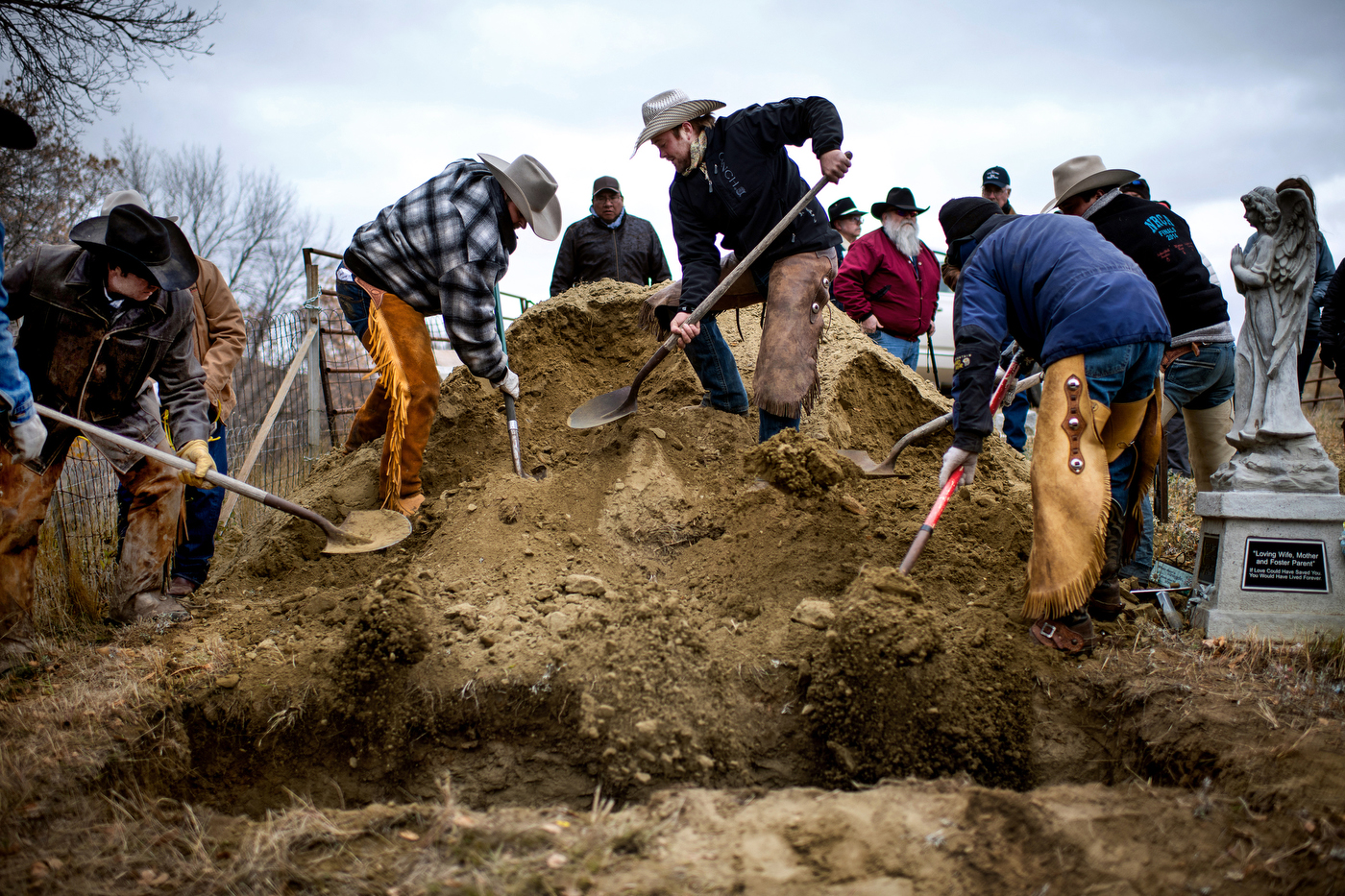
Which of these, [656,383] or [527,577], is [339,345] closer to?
[656,383]

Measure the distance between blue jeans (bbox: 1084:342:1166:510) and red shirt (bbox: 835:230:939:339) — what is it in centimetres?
301

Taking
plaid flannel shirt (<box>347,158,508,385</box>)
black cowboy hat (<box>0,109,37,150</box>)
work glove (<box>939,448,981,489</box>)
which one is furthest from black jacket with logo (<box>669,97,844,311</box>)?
black cowboy hat (<box>0,109,37,150</box>)

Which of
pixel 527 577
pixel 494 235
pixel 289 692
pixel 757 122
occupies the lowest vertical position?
pixel 289 692

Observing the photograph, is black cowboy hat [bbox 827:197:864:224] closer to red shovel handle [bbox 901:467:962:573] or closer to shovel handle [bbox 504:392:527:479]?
shovel handle [bbox 504:392:527:479]

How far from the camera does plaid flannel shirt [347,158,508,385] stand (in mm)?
3607

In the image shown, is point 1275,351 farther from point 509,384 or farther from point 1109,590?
point 509,384

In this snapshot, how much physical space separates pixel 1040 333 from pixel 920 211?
2.96 meters

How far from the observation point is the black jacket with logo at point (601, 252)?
20.6 ft

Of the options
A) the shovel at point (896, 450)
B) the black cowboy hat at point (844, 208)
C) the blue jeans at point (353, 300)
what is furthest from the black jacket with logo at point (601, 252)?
the shovel at point (896, 450)

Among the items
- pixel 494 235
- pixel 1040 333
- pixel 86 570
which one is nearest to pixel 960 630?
pixel 1040 333

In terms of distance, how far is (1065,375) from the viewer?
2674 millimetres

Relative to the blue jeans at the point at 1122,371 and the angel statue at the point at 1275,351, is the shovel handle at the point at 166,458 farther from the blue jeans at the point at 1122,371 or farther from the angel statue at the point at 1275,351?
the angel statue at the point at 1275,351

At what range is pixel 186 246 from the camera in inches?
130

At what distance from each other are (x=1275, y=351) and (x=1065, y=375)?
3.83 feet
